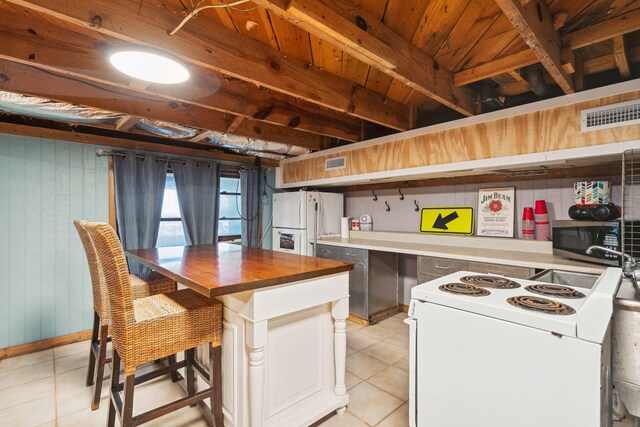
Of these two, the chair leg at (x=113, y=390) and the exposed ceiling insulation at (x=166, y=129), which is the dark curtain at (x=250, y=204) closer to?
the exposed ceiling insulation at (x=166, y=129)

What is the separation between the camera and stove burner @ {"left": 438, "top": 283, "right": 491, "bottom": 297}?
142 centimetres

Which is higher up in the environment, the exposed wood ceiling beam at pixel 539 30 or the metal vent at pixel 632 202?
the exposed wood ceiling beam at pixel 539 30

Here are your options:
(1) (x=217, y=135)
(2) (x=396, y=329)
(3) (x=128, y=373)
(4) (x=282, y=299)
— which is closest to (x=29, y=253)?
(1) (x=217, y=135)

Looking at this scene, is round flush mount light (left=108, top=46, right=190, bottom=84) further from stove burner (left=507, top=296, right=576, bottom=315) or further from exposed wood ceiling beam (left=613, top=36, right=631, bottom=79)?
exposed wood ceiling beam (left=613, top=36, right=631, bottom=79)

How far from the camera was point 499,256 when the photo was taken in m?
2.59

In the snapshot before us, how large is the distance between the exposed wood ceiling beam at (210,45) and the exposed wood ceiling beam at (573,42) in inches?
33.9

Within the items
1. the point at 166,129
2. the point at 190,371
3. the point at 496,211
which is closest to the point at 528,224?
the point at 496,211

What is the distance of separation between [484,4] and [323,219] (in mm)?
3089

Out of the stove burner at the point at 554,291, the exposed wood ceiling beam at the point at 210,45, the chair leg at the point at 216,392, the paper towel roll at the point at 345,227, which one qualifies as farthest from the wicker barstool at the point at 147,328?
the paper towel roll at the point at 345,227

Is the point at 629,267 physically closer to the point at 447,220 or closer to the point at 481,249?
the point at 481,249

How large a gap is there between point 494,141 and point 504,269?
3.45 feet

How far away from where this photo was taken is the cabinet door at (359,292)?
11.4ft

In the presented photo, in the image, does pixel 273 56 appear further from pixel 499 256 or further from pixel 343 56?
pixel 499 256

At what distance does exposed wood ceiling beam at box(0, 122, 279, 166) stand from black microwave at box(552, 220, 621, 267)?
3.71 meters
